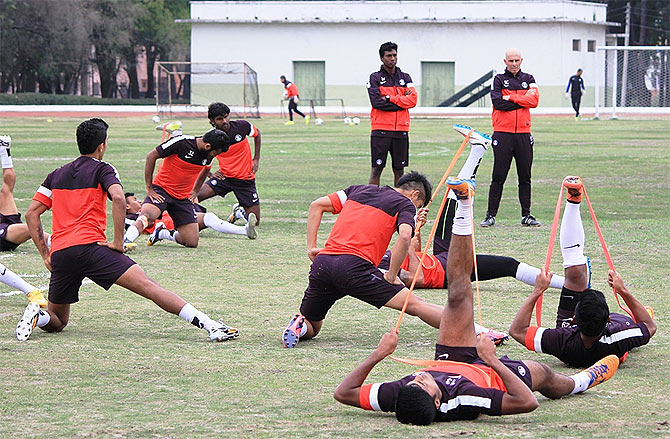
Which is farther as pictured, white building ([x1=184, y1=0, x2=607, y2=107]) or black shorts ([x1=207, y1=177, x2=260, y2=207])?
white building ([x1=184, y1=0, x2=607, y2=107])

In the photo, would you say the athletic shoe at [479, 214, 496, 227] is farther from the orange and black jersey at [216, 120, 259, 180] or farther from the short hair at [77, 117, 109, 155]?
the short hair at [77, 117, 109, 155]

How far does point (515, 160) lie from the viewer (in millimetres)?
14148

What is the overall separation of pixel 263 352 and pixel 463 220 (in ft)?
6.37

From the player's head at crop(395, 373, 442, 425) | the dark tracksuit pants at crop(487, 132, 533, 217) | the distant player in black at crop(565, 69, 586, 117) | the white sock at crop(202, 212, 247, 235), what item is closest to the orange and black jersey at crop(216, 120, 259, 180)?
the white sock at crop(202, 212, 247, 235)

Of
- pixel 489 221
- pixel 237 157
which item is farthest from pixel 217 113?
pixel 489 221

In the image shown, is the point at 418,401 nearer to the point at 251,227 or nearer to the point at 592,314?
the point at 592,314

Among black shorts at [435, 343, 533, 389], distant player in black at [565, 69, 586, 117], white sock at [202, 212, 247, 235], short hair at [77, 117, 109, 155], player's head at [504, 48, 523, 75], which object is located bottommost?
white sock at [202, 212, 247, 235]

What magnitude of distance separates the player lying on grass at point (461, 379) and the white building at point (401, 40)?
61.1 metres

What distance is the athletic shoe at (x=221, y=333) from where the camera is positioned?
7.61 meters

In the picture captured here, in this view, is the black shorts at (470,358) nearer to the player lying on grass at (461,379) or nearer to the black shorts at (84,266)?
the player lying on grass at (461,379)

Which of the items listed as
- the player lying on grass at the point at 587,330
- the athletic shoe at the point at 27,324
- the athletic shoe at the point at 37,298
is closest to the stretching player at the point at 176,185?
the athletic shoe at the point at 37,298

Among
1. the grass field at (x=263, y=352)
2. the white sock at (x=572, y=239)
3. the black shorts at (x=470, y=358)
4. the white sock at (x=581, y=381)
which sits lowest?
the grass field at (x=263, y=352)

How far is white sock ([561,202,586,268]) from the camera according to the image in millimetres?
7590

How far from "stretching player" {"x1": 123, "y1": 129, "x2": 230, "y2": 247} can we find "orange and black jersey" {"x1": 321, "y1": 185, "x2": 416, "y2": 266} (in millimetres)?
4797
